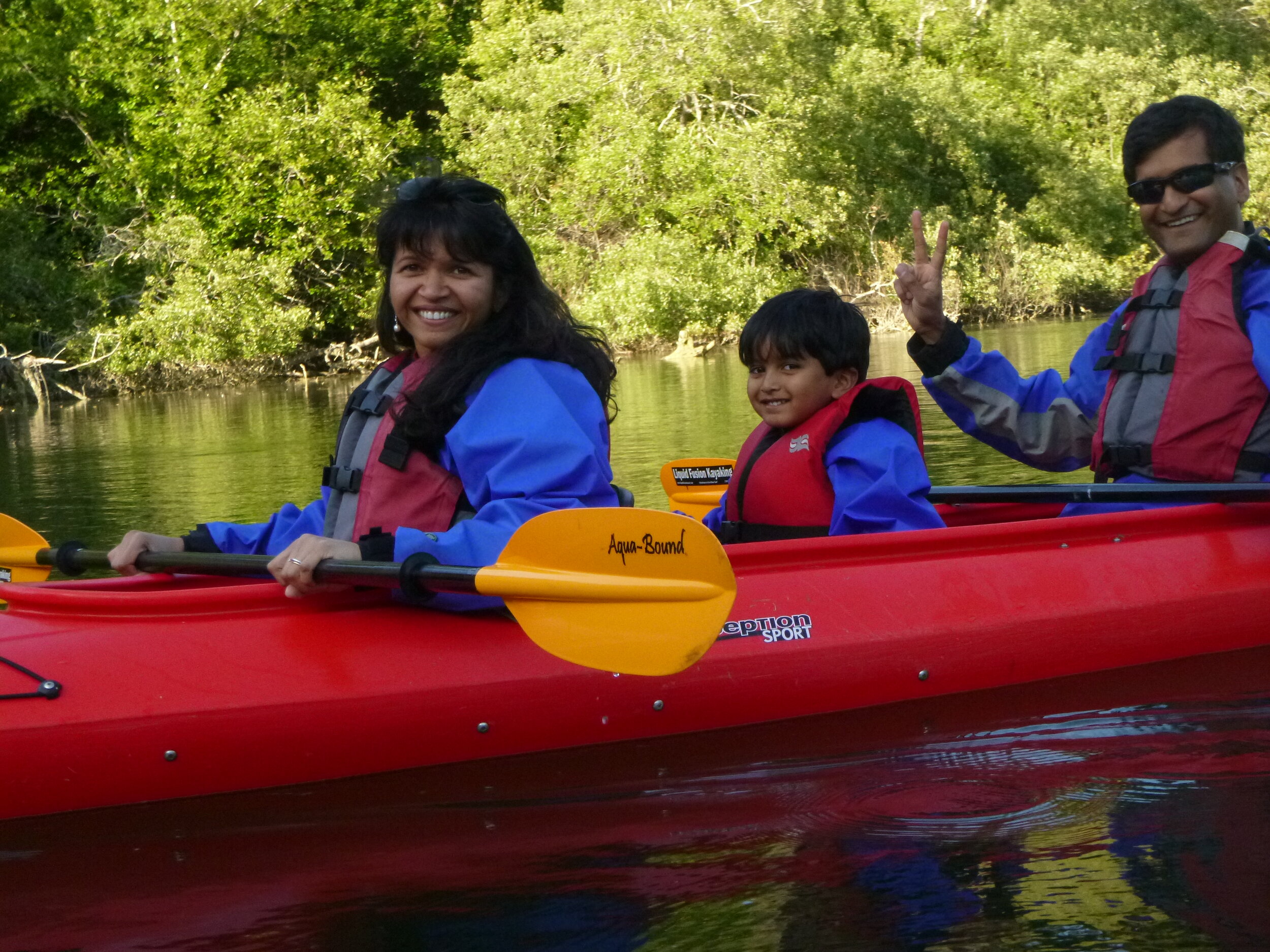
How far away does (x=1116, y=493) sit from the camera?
3.35 meters

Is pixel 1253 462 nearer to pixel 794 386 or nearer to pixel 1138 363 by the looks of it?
pixel 1138 363

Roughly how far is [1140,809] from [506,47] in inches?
706

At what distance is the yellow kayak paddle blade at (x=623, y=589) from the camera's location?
2.46 metres

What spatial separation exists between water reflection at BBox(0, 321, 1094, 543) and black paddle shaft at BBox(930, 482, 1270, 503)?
2.09 meters

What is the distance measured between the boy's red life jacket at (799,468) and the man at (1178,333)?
0.34 m

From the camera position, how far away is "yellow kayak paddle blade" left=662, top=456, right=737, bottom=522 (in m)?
3.96

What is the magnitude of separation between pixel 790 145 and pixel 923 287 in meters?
15.3

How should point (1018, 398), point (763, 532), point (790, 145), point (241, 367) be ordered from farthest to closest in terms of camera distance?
point (790, 145), point (241, 367), point (1018, 398), point (763, 532)

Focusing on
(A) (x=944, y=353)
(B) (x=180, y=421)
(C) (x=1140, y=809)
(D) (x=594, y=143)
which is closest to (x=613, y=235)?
(D) (x=594, y=143)

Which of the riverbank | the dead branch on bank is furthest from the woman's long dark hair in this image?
the dead branch on bank

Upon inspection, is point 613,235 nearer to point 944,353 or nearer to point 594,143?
point 594,143

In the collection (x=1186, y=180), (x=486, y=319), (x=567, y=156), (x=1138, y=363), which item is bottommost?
(x=1138, y=363)

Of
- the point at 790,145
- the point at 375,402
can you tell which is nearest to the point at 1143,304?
the point at 375,402

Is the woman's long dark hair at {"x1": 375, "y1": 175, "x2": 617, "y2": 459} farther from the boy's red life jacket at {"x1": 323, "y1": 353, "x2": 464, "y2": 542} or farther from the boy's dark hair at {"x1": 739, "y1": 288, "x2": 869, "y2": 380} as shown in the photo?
the boy's dark hair at {"x1": 739, "y1": 288, "x2": 869, "y2": 380}
